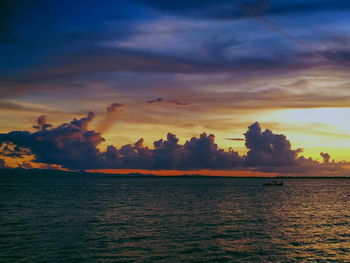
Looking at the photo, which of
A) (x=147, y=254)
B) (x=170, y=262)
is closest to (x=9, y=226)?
(x=147, y=254)

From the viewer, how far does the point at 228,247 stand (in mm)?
39250

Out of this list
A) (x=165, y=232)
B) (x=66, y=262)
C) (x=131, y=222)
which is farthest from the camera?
(x=131, y=222)

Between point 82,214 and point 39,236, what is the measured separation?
76.5 feet

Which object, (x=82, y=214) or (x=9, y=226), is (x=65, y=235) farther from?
(x=82, y=214)

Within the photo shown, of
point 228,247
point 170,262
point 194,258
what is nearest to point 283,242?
point 228,247

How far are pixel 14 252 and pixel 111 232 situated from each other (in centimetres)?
1445

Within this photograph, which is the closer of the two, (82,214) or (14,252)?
(14,252)

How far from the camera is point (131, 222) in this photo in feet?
189

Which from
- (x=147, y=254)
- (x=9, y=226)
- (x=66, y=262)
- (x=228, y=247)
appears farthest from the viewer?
(x=9, y=226)

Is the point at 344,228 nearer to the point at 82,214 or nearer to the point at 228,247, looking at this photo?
the point at 228,247

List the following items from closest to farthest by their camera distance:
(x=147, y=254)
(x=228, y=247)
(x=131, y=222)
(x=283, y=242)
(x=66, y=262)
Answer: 1. (x=66, y=262)
2. (x=147, y=254)
3. (x=228, y=247)
4. (x=283, y=242)
5. (x=131, y=222)

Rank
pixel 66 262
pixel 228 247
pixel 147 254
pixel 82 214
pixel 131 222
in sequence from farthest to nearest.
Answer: pixel 82 214 < pixel 131 222 < pixel 228 247 < pixel 147 254 < pixel 66 262

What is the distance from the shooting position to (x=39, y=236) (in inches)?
1761

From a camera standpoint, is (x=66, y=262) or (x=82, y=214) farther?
(x=82, y=214)
